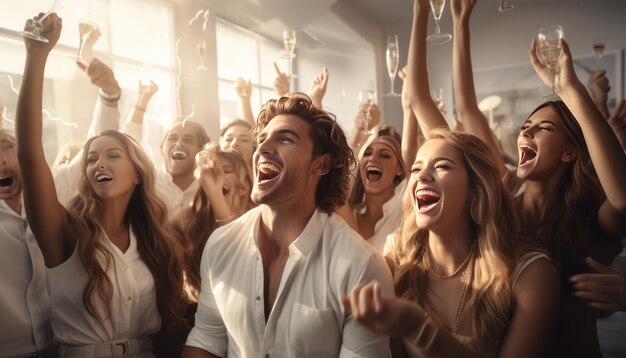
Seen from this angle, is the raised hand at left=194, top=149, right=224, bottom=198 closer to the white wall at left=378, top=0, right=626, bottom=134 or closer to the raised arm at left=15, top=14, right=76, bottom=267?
the raised arm at left=15, top=14, right=76, bottom=267

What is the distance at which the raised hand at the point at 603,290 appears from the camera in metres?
1.23

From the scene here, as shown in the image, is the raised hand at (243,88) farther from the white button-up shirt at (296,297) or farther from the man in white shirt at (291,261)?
the white button-up shirt at (296,297)

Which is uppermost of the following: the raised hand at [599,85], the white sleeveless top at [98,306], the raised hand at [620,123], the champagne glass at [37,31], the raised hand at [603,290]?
the champagne glass at [37,31]

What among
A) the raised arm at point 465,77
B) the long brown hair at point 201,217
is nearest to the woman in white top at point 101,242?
the long brown hair at point 201,217

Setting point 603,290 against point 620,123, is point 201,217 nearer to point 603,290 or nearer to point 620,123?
point 603,290

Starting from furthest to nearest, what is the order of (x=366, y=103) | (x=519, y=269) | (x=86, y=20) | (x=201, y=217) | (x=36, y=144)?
1. (x=366, y=103)
2. (x=201, y=217)
3. (x=86, y=20)
4. (x=36, y=144)
5. (x=519, y=269)

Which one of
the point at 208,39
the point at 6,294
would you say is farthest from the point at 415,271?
the point at 208,39

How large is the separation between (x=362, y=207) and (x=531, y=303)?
149cm

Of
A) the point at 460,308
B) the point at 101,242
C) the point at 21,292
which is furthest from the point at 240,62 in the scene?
the point at 460,308

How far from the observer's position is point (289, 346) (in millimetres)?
1437

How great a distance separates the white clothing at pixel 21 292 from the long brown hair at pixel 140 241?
0.71ft

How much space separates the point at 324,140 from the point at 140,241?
3.07ft

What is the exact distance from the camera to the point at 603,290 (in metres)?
1.24

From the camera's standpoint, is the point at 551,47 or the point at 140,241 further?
the point at 140,241
